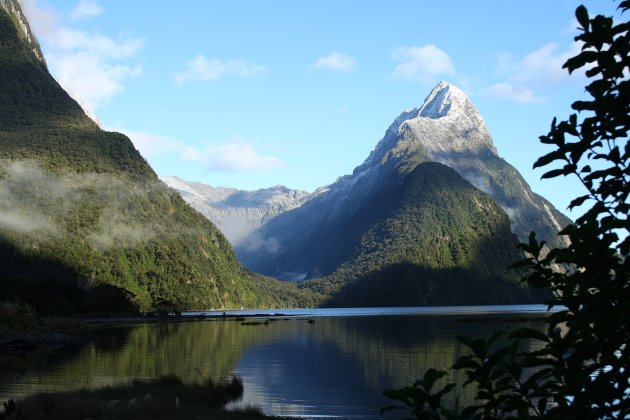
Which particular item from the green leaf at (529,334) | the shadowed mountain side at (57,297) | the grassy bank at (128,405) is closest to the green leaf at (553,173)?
the green leaf at (529,334)

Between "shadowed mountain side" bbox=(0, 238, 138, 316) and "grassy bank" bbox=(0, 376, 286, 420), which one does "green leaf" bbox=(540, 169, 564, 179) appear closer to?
"grassy bank" bbox=(0, 376, 286, 420)

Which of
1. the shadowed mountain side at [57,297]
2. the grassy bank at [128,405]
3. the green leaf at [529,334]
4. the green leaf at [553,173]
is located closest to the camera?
the green leaf at [529,334]

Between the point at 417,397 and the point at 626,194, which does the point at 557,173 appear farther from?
the point at 417,397

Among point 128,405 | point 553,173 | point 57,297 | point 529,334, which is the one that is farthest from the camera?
point 57,297

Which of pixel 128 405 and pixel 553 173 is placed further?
pixel 128 405

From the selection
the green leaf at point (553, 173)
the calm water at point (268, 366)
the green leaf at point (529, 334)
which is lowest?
the calm water at point (268, 366)

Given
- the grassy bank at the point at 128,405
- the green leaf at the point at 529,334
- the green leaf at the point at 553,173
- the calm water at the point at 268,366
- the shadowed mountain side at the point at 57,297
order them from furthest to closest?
the shadowed mountain side at the point at 57,297, the calm water at the point at 268,366, the grassy bank at the point at 128,405, the green leaf at the point at 553,173, the green leaf at the point at 529,334

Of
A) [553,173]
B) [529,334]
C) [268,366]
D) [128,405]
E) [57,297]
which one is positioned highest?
[57,297]

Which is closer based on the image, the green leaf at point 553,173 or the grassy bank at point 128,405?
the green leaf at point 553,173

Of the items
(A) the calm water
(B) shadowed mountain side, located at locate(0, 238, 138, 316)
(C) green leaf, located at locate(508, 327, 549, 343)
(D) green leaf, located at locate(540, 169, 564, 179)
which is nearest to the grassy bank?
(A) the calm water

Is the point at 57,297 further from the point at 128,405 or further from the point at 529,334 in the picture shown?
the point at 529,334

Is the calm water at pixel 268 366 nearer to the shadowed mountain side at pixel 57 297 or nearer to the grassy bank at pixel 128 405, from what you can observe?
the grassy bank at pixel 128 405

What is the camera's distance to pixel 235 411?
34719 mm

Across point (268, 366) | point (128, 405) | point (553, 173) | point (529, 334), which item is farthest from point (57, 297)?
point (529, 334)
